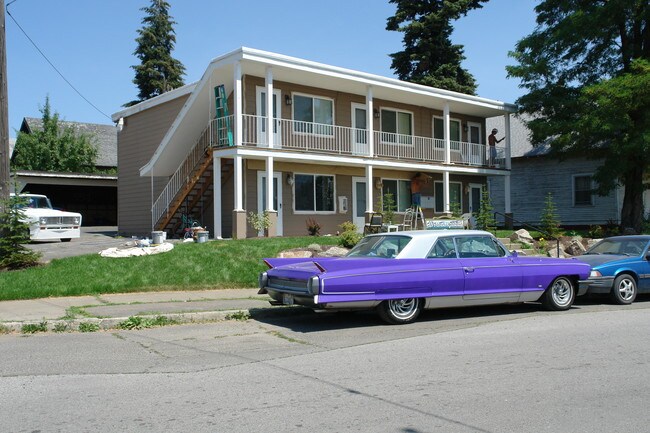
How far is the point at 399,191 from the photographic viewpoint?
27000mm

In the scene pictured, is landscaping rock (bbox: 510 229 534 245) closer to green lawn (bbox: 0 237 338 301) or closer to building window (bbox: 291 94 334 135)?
building window (bbox: 291 94 334 135)

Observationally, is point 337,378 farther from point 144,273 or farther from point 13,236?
point 13,236

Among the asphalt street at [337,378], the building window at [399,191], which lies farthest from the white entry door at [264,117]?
the asphalt street at [337,378]

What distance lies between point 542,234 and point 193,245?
12.0m

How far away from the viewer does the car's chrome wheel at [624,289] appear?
12.4 meters

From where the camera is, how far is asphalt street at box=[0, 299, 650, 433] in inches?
206

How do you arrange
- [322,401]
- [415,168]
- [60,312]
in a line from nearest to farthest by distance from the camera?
1. [322,401]
2. [60,312]
3. [415,168]

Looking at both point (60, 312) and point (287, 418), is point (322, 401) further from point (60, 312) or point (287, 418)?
point (60, 312)

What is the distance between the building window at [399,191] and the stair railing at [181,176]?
25.2 feet

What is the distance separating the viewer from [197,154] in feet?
75.0

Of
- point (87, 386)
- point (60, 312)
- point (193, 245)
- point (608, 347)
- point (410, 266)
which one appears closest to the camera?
point (87, 386)

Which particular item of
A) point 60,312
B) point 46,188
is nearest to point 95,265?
point 60,312

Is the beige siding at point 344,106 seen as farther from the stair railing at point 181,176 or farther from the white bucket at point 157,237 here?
the white bucket at point 157,237

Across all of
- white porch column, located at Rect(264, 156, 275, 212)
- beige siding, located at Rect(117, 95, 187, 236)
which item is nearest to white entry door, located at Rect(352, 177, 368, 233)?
white porch column, located at Rect(264, 156, 275, 212)
